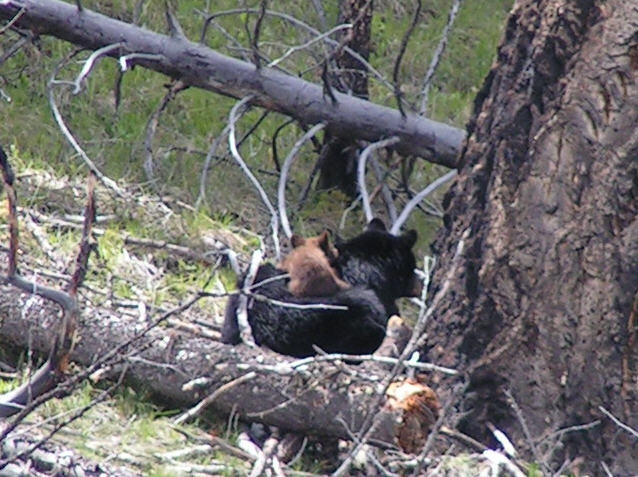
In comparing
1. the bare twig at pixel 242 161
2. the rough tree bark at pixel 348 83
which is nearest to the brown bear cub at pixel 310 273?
the bare twig at pixel 242 161

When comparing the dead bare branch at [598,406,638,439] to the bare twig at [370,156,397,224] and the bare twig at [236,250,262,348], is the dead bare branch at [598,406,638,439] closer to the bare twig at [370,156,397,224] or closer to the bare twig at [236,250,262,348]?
the bare twig at [236,250,262,348]

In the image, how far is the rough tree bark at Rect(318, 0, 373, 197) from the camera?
28.0ft

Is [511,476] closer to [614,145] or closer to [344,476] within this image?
[344,476]

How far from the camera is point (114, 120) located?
8852 millimetres

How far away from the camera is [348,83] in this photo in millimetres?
8734

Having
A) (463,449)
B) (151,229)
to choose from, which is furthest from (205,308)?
(463,449)

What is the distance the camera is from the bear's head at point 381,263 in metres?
6.60

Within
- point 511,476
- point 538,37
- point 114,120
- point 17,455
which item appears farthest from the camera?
point 114,120

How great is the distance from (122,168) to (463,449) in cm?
377

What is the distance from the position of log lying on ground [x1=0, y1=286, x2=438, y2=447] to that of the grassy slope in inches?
7.2

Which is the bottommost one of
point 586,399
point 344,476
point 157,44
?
point 344,476

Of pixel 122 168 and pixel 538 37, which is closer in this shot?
pixel 538 37

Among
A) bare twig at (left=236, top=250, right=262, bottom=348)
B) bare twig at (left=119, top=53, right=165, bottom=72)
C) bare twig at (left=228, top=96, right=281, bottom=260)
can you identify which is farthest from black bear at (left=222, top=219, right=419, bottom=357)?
bare twig at (left=119, top=53, right=165, bottom=72)

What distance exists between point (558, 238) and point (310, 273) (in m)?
1.43
